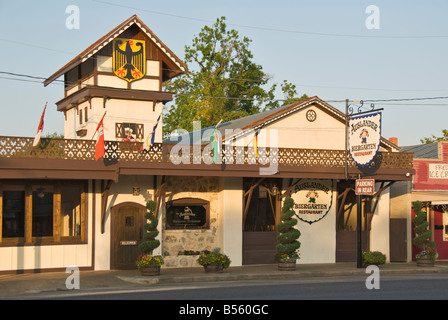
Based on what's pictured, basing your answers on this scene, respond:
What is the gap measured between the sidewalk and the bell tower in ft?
18.8

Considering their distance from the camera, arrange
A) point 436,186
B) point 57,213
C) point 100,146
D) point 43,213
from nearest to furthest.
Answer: point 100,146 → point 43,213 → point 57,213 → point 436,186

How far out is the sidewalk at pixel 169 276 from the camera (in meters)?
20.8

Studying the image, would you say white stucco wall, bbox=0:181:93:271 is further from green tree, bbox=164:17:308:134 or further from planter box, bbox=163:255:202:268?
green tree, bbox=164:17:308:134

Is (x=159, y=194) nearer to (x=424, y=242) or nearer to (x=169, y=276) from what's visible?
(x=169, y=276)

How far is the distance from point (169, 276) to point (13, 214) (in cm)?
598

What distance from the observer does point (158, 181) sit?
88.3ft

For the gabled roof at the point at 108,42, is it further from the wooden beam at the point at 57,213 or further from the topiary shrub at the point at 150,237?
the topiary shrub at the point at 150,237

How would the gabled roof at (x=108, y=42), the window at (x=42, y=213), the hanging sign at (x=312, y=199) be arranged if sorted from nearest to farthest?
the window at (x=42, y=213), the gabled roof at (x=108, y=42), the hanging sign at (x=312, y=199)

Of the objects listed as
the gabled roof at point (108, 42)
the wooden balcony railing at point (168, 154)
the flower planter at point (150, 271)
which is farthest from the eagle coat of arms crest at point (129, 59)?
the flower planter at point (150, 271)

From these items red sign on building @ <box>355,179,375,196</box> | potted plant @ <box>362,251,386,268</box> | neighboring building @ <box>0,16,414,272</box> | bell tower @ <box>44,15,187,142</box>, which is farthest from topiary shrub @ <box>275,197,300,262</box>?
bell tower @ <box>44,15,187,142</box>

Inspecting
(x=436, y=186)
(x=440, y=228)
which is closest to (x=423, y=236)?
(x=440, y=228)

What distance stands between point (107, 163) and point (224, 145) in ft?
16.6

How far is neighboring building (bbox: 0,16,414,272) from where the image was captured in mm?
24344

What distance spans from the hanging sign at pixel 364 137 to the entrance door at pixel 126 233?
891 centimetres
